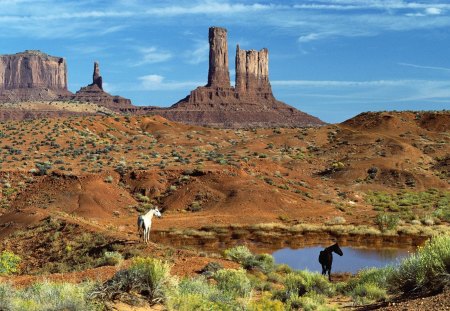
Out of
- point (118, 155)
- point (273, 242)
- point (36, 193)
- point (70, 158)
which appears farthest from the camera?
point (118, 155)

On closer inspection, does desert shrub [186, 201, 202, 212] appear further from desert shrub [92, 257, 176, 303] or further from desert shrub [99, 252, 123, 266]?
desert shrub [92, 257, 176, 303]

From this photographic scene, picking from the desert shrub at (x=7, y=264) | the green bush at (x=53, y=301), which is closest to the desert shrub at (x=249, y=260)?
the desert shrub at (x=7, y=264)

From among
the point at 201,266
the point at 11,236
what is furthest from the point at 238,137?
the point at 201,266

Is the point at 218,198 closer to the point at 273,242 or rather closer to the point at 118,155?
the point at 273,242

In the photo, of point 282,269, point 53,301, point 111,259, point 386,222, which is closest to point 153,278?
point 53,301

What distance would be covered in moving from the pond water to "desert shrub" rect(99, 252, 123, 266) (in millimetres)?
9928

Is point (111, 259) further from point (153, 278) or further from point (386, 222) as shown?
point (386, 222)

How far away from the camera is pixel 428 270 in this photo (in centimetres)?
1250

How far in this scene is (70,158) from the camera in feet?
197

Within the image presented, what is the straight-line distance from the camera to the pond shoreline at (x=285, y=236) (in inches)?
1335

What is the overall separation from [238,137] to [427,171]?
36.2 meters

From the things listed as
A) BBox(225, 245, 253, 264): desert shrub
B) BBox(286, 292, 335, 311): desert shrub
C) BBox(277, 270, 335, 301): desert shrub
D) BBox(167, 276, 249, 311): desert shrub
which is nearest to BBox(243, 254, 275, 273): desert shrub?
BBox(225, 245, 253, 264): desert shrub

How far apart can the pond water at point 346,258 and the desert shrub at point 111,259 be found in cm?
993

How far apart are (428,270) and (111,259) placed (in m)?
11.8
